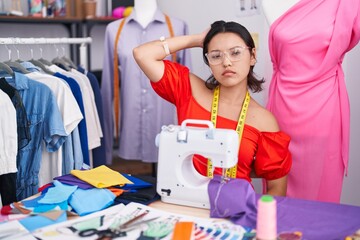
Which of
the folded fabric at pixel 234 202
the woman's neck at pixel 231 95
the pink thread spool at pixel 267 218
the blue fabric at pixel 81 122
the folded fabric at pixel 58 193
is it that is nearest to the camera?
the pink thread spool at pixel 267 218

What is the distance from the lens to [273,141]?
185cm

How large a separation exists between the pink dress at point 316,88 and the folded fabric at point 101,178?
90cm

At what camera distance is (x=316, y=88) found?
2131mm

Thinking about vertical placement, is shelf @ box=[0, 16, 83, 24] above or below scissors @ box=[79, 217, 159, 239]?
above

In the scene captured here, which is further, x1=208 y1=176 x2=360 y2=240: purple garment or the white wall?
the white wall

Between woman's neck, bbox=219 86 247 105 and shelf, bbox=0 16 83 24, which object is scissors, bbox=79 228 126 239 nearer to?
woman's neck, bbox=219 86 247 105

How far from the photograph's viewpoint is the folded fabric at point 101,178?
5.33ft

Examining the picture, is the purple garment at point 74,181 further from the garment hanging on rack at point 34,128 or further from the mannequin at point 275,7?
the mannequin at point 275,7

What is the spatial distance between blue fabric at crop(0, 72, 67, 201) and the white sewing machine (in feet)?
3.07

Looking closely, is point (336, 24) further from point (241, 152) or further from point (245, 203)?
point (245, 203)

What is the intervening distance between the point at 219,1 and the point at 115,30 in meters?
0.77

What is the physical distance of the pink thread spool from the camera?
1.08 m

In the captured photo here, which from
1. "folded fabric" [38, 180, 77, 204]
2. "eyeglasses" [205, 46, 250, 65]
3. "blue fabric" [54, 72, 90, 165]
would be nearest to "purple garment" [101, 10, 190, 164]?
"blue fabric" [54, 72, 90, 165]

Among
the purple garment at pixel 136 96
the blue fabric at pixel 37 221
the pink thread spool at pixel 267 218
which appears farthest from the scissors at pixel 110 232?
the purple garment at pixel 136 96
